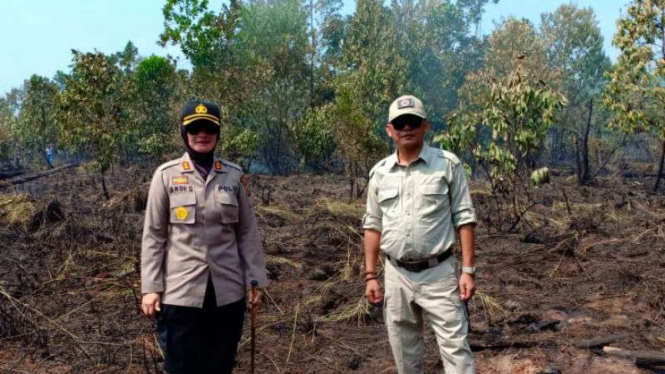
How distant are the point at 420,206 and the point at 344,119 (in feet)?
34.1

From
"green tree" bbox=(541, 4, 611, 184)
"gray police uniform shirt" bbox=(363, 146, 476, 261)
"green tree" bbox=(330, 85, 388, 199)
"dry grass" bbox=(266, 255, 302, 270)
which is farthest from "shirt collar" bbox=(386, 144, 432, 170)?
"green tree" bbox=(541, 4, 611, 184)

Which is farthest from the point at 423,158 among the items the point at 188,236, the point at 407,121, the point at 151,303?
the point at 151,303

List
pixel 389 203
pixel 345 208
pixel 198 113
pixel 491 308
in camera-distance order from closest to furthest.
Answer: pixel 198 113
pixel 389 203
pixel 491 308
pixel 345 208

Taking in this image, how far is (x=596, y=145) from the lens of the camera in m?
21.9

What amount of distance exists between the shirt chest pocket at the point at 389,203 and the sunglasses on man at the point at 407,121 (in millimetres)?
316

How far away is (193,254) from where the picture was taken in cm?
271

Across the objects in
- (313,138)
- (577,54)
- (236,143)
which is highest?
(577,54)

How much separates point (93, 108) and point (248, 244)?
11558 millimetres

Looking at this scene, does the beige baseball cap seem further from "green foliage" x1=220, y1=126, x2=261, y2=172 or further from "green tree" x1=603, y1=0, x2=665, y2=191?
"green foliage" x1=220, y1=126, x2=261, y2=172

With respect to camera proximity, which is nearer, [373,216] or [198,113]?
[198,113]

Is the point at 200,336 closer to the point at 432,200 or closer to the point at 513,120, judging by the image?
the point at 432,200

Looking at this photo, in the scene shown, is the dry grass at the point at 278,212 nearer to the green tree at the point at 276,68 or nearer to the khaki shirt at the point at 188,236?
the khaki shirt at the point at 188,236

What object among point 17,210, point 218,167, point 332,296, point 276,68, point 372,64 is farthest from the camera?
point 276,68

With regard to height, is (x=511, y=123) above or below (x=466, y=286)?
above
